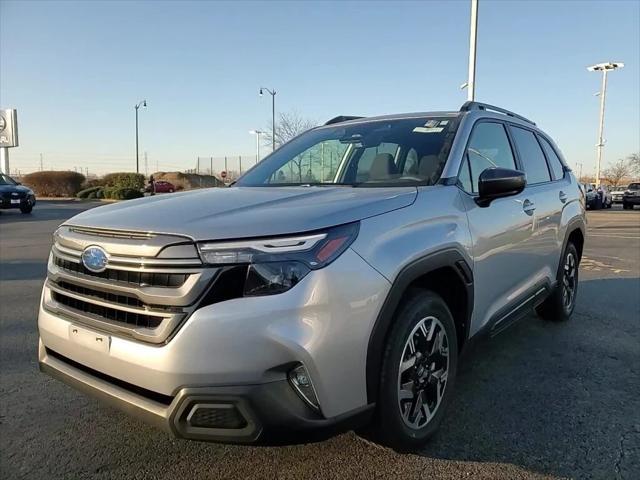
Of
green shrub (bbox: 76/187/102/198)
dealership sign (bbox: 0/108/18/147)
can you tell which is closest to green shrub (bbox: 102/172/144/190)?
green shrub (bbox: 76/187/102/198)

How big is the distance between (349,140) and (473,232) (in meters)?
1.20

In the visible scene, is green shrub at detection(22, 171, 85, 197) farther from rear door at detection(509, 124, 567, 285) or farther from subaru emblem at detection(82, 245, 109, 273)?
subaru emblem at detection(82, 245, 109, 273)

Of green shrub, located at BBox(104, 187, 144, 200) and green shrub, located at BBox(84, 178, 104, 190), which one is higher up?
green shrub, located at BBox(84, 178, 104, 190)

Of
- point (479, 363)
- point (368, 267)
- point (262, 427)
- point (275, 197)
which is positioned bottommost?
point (479, 363)

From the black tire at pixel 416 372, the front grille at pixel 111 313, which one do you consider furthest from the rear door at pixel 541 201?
the front grille at pixel 111 313

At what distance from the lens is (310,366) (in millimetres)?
1978

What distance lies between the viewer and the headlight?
1.99 meters

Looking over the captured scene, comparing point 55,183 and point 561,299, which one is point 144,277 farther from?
point 55,183

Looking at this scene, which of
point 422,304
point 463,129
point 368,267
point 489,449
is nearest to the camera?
point 368,267

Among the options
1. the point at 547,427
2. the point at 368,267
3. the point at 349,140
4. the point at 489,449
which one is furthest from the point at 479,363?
the point at 368,267

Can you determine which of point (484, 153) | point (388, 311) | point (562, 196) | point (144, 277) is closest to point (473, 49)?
point (562, 196)

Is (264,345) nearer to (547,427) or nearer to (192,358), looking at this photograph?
(192,358)

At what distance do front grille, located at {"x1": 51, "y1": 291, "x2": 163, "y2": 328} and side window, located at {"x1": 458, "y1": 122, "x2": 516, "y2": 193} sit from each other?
6.35 feet

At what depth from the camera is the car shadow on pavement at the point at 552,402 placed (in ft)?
8.63
